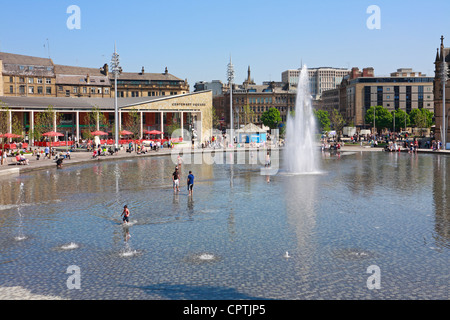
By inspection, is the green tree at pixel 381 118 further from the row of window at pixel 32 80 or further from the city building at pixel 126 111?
the row of window at pixel 32 80

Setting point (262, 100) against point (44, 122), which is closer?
point (44, 122)

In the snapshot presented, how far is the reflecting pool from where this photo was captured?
38.5 feet

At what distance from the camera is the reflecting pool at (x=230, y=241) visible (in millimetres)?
11734

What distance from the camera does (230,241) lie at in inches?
626

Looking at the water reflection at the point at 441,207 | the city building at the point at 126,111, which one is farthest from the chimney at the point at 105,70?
the water reflection at the point at 441,207

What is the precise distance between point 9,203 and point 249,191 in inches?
522

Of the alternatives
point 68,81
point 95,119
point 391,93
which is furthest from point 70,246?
point 391,93

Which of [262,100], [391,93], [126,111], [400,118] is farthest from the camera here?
[262,100]

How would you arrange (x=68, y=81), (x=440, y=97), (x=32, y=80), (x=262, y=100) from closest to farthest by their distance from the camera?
(x=440, y=97), (x=32, y=80), (x=68, y=81), (x=262, y=100)

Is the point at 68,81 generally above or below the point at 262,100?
above

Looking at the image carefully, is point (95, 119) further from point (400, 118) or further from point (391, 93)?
point (391, 93)

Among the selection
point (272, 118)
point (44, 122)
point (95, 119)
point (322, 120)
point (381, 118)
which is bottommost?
point (44, 122)

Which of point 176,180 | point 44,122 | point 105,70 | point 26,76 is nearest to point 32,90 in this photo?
point 26,76
